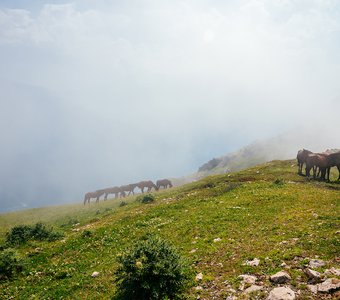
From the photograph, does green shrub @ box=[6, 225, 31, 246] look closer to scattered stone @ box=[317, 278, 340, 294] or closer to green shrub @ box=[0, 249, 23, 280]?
green shrub @ box=[0, 249, 23, 280]

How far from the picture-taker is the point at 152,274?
595 inches

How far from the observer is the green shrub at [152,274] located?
15.0m

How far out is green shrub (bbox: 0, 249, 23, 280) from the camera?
2234 centimetres

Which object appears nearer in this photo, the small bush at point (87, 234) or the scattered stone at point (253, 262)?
the scattered stone at point (253, 262)

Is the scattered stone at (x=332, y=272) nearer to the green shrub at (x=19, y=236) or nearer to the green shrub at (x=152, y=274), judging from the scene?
the green shrub at (x=152, y=274)

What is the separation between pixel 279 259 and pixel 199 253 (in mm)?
4840

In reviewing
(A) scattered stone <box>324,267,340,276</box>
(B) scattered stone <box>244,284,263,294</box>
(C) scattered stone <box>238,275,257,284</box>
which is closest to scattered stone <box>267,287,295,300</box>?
(B) scattered stone <box>244,284,263,294</box>

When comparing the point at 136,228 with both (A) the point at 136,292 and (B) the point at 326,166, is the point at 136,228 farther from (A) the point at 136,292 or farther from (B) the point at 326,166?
(B) the point at 326,166

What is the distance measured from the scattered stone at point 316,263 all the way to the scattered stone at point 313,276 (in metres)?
0.76

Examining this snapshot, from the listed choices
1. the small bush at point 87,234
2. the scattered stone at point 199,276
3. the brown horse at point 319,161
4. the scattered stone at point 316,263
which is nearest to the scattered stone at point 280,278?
the scattered stone at point 316,263

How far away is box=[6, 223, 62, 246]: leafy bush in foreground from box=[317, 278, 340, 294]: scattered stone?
77.6 feet

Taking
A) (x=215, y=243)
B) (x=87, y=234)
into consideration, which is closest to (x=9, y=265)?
(x=87, y=234)

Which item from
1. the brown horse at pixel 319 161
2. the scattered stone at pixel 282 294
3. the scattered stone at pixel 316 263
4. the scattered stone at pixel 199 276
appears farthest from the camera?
the brown horse at pixel 319 161

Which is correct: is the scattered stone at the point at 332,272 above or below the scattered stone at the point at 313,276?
above
